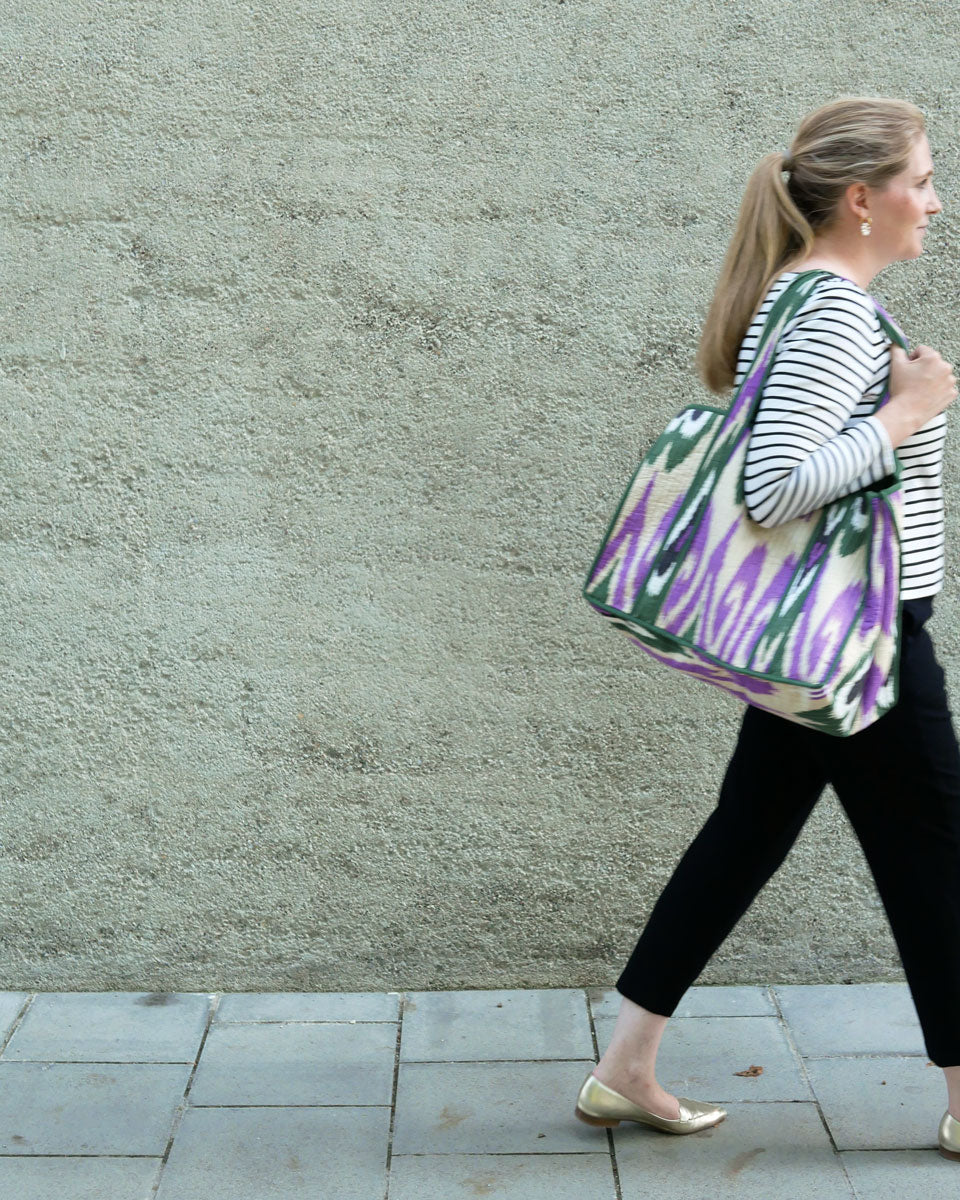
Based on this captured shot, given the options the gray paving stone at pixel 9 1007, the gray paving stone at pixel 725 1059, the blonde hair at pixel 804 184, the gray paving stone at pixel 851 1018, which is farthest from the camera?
the gray paving stone at pixel 9 1007

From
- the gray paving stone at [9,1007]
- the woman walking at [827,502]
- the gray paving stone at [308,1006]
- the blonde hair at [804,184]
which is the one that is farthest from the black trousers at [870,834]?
the gray paving stone at [9,1007]

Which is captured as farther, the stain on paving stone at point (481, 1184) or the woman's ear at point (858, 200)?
the stain on paving stone at point (481, 1184)

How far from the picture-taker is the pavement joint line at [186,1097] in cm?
240

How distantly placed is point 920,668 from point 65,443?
1.97m

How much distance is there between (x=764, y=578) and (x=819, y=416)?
0.26m

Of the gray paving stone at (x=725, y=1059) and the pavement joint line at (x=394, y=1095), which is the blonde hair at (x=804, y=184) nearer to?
the gray paving stone at (x=725, y=1059)

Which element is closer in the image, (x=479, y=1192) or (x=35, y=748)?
(x=479, y=1192)

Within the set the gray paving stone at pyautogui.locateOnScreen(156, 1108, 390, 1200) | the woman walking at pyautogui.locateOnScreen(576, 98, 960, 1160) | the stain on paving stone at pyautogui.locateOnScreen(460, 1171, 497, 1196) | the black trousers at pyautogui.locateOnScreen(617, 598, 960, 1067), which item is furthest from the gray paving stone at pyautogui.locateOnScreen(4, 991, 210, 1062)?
the black trousers at pyautogui.locateOnScreen(617, 598, 960, 1067)

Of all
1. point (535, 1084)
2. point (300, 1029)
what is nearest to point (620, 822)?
point (535, 1084)

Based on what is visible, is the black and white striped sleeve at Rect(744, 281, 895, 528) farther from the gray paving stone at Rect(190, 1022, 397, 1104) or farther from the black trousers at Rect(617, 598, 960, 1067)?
the gray paving stone at Rect(190, 1022, 397, 1104)

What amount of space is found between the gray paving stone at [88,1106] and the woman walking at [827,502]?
0.85 metres

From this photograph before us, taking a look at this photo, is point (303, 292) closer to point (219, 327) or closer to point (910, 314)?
point (219, 327)

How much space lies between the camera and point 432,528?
305 cm

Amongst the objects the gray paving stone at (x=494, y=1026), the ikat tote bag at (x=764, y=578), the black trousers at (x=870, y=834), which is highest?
the ikat tote bag at (x=764, y=578)
